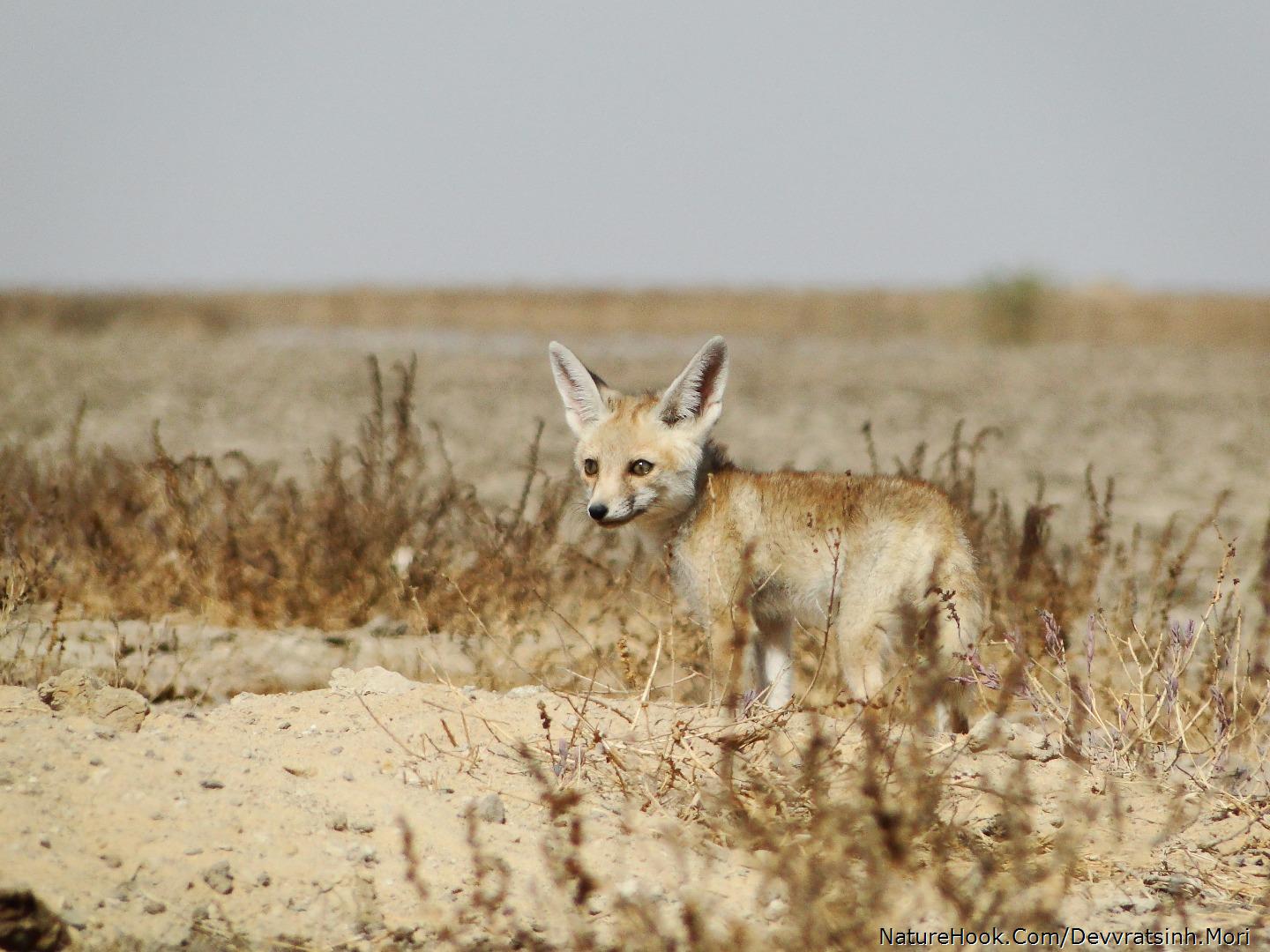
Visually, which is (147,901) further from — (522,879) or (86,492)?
(86,492)

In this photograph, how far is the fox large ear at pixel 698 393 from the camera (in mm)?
5832

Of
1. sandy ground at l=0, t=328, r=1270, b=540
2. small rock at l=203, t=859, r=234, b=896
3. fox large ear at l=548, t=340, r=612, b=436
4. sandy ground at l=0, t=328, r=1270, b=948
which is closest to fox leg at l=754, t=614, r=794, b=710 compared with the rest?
sandy ground at l=0, t=328, r=1270, b=948

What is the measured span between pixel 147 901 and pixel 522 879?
1.04 m

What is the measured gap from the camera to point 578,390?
6.31 m

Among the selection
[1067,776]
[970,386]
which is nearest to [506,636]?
[1067,776]

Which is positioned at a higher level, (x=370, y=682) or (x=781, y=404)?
(x=781, y=404)

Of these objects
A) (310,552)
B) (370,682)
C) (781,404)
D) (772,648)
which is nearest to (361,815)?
(370,682)

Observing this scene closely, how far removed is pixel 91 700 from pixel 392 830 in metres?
1.39

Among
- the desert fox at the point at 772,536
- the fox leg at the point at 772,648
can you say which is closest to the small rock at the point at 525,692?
the desert fox at the point at 772,536

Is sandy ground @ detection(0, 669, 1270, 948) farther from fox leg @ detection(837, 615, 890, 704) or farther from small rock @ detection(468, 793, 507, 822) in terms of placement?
fox leg @ detection(837, 615, 890, 704)

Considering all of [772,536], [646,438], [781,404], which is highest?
[646,438]

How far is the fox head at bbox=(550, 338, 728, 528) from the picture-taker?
224 inches

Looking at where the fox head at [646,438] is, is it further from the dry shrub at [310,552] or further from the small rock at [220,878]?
the small rock at [220,878]

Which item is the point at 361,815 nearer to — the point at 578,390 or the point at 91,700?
the point at 91,700
